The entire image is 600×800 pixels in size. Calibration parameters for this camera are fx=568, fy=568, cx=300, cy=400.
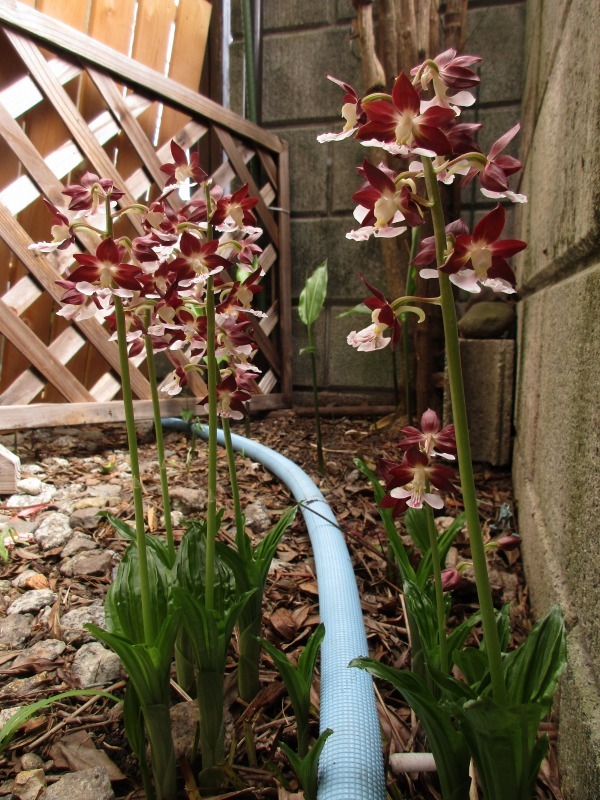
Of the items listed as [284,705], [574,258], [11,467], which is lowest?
[284,705]

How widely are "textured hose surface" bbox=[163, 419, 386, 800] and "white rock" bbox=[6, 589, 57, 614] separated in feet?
1.73

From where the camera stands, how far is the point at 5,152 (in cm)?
190

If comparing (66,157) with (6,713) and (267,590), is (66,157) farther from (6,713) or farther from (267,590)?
(6,713)

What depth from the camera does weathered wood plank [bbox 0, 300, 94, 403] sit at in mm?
1718

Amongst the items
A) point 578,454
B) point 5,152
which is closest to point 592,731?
point 578,454

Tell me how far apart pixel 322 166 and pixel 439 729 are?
2.48 m

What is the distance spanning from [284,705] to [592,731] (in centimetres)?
44

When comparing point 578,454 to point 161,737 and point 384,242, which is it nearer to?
point 161,737

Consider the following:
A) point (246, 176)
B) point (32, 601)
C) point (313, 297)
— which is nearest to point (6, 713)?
point (32, 601)

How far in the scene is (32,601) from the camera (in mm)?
1084

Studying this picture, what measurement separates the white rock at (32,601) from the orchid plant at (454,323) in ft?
2.44

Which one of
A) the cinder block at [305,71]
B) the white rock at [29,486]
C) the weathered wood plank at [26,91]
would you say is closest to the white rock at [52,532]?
the white rock at [29,486]

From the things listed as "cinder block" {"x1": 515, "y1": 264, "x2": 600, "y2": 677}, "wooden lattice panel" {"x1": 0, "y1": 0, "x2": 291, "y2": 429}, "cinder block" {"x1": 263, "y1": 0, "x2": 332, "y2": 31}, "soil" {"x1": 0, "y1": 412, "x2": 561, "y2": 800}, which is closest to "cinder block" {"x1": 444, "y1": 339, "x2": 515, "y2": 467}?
"soil" {"x1": 0, "y1": 412, "x2": 561, "y2": 800}

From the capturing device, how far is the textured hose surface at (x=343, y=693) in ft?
2.09
